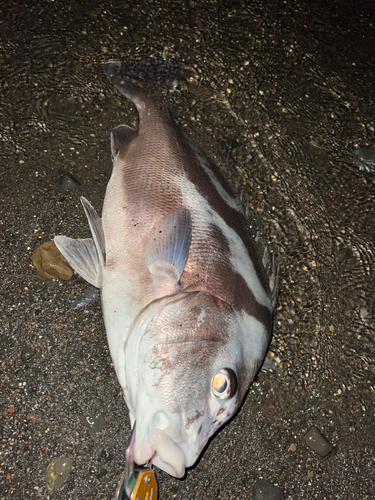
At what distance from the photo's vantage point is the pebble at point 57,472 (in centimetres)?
240

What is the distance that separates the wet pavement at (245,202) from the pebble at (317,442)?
0.02m

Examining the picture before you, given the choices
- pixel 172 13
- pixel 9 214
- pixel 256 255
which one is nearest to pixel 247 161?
pixel 256 255

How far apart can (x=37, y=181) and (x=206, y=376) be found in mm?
1993

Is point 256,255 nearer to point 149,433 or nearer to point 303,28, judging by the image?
point 149,433

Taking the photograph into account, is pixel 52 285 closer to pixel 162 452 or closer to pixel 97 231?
pixel 97 231

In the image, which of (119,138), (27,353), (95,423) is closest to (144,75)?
(119,138)

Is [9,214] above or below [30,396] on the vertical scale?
above

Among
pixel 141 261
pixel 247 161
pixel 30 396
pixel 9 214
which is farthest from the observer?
pixel 247 161

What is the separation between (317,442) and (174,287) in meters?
1.58

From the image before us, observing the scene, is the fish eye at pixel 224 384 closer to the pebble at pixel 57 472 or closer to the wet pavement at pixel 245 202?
the wet pavement at pixel 245 202

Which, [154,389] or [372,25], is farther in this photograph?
[372,25]

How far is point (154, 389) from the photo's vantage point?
1.89 meters

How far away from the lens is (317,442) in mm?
2744

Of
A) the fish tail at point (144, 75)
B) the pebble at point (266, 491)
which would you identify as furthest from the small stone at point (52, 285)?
the pebble at point (266, 491)
